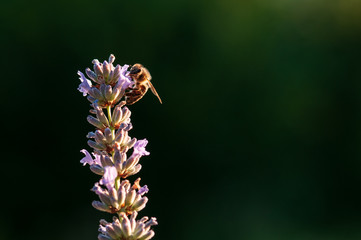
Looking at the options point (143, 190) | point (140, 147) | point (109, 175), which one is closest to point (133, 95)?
point (140, 147)

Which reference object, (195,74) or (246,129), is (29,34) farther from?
(246,129)

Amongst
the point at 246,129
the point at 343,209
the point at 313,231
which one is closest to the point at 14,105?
the point at 246,129

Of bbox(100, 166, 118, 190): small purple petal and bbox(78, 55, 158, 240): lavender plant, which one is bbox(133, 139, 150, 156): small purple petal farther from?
bbox(100, 166, 118, 190): small purple petal

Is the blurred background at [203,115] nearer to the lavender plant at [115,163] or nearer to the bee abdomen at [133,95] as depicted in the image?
the bee abdomen at [133,95]

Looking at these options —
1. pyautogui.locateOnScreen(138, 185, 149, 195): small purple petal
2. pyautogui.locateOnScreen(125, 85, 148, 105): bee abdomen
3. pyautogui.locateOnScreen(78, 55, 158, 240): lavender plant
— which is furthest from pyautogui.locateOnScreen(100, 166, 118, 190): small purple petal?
pyautogui.locateOnScreen(125, 85, 148, 105): bee abdomen

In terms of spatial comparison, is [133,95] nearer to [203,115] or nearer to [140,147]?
[140,147]

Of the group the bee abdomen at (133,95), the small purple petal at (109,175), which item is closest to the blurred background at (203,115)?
the bee abdomen at (133,95)
